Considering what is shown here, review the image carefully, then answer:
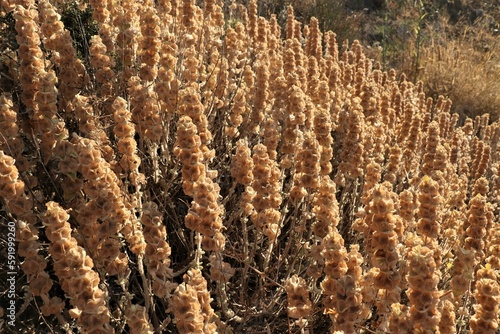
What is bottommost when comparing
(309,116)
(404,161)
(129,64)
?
(404,161)

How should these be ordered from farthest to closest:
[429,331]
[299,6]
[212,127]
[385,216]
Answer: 1. [299,6]
2. [212,127]
3. [385,216]
4. [429,331]

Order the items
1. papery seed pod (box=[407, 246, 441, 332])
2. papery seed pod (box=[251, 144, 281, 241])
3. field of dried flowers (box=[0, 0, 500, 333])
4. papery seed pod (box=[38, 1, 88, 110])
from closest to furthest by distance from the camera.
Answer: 1. papery seed pod (box=[407, 246, 441, 332])
2. field of dried flowers (box=[0, 0, 500, 333])
3. papery seed pod (box=[251, 144, 281, 241])
4. papery seed pod (box=[38, 1, 88, 110])

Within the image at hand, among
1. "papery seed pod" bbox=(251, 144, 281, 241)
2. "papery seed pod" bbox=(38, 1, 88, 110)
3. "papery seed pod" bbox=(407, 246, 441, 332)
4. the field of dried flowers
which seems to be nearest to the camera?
"papery seed pod" bbox=(407, 246, 441, 332)

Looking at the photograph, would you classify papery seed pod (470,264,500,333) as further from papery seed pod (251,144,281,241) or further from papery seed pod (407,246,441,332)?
papery seed pod (251,144,281,241)

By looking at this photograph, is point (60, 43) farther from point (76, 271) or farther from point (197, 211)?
point (76, 271)

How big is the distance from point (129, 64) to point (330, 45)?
2236 mm

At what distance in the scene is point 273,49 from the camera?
3.45 m

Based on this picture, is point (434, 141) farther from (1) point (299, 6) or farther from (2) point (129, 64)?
(1) point (299, 6)

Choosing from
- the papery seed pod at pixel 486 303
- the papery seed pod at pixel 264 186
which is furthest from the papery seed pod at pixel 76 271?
the papery seed pod at pixel 486 303

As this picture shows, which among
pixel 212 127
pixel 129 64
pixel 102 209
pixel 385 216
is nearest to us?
pixel 385 216

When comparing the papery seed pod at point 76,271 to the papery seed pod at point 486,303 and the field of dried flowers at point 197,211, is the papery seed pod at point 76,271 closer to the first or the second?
the field of dried flowers at point 197,211

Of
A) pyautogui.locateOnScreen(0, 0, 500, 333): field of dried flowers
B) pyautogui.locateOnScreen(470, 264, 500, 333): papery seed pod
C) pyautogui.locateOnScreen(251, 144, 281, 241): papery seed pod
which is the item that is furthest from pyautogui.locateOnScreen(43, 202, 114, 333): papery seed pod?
pyautogui.locateOnScreen(470, 264, 500, 333): papery seed pod

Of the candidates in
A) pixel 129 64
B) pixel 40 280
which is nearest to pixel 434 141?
pixel 129 64

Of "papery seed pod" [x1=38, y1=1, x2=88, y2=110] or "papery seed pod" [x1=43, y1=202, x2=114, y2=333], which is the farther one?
"papery seed pod" [x1=38, y1=1, x2=88, y2=110]
